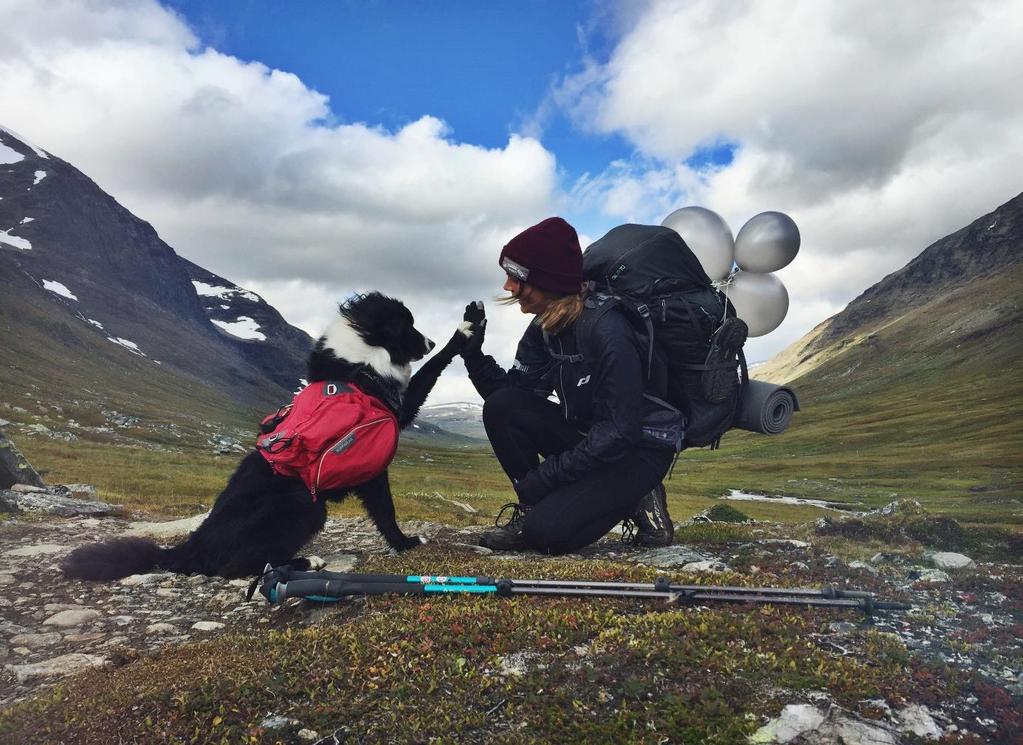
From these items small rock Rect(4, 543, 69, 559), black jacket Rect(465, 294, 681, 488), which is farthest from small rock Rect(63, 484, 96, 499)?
black jacket Rect(465, 294, 681, 488)

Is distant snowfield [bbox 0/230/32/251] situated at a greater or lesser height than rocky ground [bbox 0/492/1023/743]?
greater

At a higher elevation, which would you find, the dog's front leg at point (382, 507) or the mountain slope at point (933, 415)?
the dog's front leg at point (382, 507)

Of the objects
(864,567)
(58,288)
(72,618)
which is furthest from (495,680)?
(58,288)

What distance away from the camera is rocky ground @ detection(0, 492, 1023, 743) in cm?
278

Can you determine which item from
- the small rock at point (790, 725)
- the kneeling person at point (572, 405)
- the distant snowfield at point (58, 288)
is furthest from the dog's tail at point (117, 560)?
the distant snowfield at point (58, 288)

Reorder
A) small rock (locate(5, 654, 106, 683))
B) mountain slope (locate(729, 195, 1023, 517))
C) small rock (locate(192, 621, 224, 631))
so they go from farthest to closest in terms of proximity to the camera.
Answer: mountain slope (locate(729, 195, 1023, 517)) → small rock (locate(192, 621, 224, 631)) → small rock (locate(5, 654, 106, 683))

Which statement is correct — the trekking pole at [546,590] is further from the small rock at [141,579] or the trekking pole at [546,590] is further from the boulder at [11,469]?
the boulder at [11,469]

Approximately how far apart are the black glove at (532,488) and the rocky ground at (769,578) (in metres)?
0.73

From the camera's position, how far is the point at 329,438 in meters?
6.05

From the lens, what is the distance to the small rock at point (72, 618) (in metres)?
5.61

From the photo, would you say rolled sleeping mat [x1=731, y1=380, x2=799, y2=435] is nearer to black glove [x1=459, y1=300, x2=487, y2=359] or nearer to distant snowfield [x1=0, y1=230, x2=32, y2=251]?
black glove [x1=459, y1=300, x2=487, y2=359]

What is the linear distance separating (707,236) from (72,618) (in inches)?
352

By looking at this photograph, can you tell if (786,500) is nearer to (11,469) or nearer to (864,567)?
(864,567)

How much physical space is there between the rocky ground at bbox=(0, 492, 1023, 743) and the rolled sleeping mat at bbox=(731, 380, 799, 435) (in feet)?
4.69
